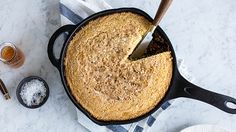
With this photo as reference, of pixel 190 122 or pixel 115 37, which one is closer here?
pixel 115 37

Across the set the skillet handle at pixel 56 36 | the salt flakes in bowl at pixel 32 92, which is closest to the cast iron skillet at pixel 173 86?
the skillet handle at pixel 56 36

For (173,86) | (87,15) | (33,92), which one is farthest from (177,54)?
(33,92)

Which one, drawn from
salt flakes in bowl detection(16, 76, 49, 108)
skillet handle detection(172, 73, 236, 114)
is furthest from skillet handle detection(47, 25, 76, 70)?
skillet handle detection(172, 73, 236, 114)

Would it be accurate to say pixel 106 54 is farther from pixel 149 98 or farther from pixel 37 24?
pixel 37 24

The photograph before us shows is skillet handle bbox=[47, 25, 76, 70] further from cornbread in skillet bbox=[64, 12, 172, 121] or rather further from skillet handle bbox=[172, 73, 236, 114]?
skillet handle bbox=[172, 73, 236, 114]

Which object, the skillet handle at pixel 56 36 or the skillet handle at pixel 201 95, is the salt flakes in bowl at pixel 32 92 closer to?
the skillet handle at pixel 56 36

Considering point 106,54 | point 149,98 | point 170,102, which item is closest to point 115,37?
point 106,54
